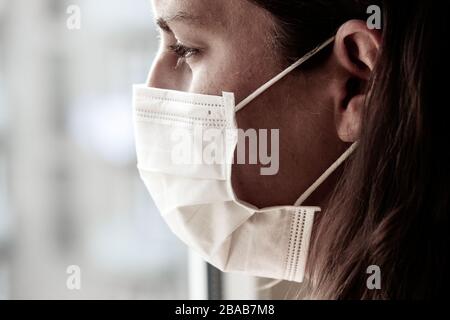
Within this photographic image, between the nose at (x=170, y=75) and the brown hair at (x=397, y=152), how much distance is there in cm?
18

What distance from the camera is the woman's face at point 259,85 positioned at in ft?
3.30

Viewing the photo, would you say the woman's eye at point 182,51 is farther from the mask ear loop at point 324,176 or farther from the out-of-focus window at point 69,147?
the out-of-focus window at point 69,147

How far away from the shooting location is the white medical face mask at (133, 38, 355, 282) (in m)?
1.03

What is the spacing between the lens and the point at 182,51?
3.48ft

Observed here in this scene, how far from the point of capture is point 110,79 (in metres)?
1.51

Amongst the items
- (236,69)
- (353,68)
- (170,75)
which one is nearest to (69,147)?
(170,75)

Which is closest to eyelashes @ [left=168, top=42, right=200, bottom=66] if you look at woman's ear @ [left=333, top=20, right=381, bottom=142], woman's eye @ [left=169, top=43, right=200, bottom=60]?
woman's eye @ [left=169, top=43, right=200, bottom=60]

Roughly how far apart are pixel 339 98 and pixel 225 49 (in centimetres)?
19

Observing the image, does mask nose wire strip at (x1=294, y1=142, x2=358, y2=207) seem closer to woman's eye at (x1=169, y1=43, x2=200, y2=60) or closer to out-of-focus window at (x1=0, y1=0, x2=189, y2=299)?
woman's eye at (x1=169, y1=43, x2=200, y2=60)

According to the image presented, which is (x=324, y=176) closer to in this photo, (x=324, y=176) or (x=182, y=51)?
(x=324, y=176)

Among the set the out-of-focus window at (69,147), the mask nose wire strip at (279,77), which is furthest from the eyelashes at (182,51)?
the out-of-focus window at (69,147)

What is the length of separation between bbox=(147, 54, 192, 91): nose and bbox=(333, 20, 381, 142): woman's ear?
250mm

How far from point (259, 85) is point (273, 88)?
0.02 m
